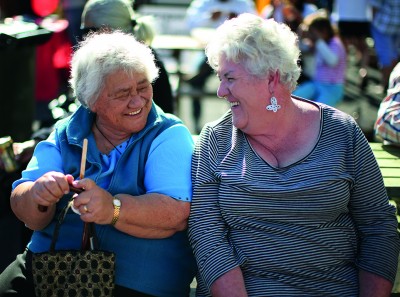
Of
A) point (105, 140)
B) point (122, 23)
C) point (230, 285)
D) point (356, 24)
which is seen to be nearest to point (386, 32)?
point (356, 24)

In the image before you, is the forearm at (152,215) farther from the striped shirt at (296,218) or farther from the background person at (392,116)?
the background person at (392,116)

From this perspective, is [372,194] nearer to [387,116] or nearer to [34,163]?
[387,116]

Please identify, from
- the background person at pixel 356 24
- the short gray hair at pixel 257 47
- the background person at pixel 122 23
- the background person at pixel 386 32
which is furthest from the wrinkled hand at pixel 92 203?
the background person at pixel 356 24

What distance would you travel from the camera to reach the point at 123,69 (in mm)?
2895

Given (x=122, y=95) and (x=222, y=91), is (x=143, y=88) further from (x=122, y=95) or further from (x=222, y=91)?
(x=222, y=91)

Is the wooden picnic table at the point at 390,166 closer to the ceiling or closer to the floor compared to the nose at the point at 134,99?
closer to the floor

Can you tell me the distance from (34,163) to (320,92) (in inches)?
174

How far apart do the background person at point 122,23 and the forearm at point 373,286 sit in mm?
1597

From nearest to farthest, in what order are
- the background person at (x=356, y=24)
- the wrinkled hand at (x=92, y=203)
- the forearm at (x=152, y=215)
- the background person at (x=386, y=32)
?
the wrinkled hand at (x=92, y=203) → the forearm at (x=152, y=215) → the background person at (x=386, y=32) → the background person at (x=356, y=24)

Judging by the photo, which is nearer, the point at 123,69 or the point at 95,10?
the point at 123,69

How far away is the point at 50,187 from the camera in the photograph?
2668mm

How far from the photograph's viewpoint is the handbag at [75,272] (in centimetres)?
266

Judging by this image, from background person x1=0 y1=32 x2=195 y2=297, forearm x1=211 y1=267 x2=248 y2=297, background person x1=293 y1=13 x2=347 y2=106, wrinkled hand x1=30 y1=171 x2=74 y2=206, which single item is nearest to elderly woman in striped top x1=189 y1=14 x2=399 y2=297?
forearm x1=211 y1=267 x2=248 y2=297

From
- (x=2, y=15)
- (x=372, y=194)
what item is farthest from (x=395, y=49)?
(x=372, y=194)
